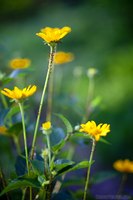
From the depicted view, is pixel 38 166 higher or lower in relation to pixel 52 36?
lower

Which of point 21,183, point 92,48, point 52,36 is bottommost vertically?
point 21,183

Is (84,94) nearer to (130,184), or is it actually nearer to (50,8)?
(130,184)

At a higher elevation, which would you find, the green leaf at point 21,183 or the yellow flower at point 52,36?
the yellow flower at point 52,36

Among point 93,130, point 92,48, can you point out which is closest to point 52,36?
point 93,130

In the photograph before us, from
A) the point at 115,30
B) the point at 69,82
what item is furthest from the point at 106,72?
the point at 115,30

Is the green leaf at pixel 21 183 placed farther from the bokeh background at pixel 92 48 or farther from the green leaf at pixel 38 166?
the bokeh background at pixel 92 48

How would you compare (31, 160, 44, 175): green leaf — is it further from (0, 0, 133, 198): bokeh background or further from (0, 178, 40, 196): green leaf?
(0, 0, 133, 198): bokeh background

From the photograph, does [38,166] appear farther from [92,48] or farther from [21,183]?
[92,48]

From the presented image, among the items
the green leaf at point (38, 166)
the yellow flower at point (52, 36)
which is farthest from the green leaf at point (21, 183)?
the yellow flower at point (52, 36)
